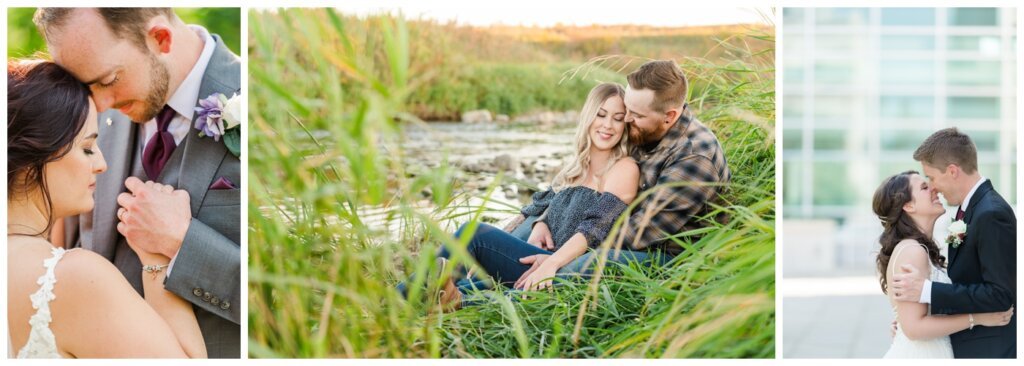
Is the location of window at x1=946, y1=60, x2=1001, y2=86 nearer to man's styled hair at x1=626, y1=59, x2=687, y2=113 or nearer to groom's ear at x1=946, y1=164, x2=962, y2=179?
groom's ear at x1=946, y1=164, x2=962, y2=179

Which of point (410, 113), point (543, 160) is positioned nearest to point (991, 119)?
point (543, 160)

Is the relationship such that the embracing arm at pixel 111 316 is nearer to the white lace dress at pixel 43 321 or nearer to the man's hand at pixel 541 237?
the white lace dress at pixel 43 321

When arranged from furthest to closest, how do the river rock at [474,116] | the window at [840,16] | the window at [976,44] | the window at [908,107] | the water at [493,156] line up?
1. the window at [840,16]
2. the window at [908,107]
3. the window at [976,44]
4. the river rock at [474,116]
5. the water at [493,156]

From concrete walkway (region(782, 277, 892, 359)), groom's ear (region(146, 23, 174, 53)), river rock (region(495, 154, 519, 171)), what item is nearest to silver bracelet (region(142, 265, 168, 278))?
groom's ear (region(146, 23, 174, 53))

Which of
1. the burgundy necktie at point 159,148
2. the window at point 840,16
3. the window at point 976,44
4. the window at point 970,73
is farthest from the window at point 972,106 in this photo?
the burgundy necktie at point 159,148

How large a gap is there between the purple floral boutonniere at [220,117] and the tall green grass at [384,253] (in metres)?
0.08

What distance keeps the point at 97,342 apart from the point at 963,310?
3232 mm

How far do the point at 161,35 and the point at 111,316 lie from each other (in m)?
1.05

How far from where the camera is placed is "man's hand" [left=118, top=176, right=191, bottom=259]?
3393mm

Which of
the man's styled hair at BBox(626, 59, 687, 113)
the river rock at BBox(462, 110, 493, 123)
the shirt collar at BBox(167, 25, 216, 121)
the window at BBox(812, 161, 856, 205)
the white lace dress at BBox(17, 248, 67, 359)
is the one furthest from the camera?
the window at BBox(812, 161, 856, 205)

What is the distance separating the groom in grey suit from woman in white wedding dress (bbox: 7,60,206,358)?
0.07 meters

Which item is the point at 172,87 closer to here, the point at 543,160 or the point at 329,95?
the point at 329,95

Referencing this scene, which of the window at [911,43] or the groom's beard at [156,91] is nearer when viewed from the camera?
the groom's beard at [156,91]

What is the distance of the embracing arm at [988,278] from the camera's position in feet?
11.2
